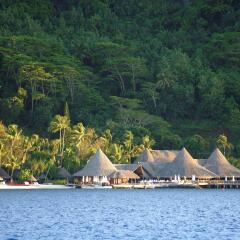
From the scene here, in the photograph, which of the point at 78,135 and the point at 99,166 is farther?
the point at 78,135

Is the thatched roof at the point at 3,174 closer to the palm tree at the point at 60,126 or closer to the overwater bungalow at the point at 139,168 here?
the palm tree at the point at 60,126

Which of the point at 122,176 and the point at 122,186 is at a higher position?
the point at 122,176

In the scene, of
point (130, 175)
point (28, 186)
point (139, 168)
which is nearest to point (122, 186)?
point (130, 175)

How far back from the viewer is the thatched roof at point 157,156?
88812mm

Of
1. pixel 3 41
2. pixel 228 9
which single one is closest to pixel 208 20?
pixel 228 9

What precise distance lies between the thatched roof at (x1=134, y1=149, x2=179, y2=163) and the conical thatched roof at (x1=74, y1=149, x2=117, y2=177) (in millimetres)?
5109

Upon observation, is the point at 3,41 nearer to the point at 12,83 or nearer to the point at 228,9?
the point at 12,83

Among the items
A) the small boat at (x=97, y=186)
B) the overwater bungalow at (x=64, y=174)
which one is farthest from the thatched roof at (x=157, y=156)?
the overwater bungalow at (x=64, y=174)

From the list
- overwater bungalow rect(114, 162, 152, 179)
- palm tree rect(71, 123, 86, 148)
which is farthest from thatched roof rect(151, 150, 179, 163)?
palm tree rect(71, 123, 86, 148)

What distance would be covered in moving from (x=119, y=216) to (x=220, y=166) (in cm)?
3958

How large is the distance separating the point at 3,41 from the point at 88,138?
28522mm

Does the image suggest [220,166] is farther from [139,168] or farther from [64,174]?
[64,174]

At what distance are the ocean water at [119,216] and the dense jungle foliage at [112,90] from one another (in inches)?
677

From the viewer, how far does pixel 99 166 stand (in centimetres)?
8438
